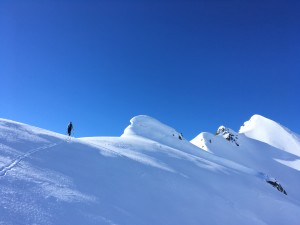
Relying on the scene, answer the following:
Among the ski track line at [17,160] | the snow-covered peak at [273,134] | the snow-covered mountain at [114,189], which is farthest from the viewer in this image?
the snow-covered peak at [273,134]

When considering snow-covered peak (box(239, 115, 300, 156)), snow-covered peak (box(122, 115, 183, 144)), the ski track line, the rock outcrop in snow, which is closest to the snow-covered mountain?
the ski track line

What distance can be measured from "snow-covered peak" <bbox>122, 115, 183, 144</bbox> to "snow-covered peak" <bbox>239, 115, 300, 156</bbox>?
53608mm

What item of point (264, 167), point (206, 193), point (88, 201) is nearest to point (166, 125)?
point (264, 167)

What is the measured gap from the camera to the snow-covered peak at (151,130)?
46344mm

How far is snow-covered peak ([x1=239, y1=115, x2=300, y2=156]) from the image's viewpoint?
304 feet

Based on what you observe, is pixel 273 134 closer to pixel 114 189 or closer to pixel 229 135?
pixel 229 135

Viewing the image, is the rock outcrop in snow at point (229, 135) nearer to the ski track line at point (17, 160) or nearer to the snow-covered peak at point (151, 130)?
the snow-covered peak at point (151, 130)

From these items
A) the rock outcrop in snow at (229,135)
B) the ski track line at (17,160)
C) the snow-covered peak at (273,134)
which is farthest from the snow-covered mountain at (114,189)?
the snow-covered peak at (273,134)

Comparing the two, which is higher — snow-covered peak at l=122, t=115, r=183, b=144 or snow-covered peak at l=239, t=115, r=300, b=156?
snow-covered peak at l=239, t=115, r=300, b=156

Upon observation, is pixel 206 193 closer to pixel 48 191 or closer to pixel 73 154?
pixel 73 154

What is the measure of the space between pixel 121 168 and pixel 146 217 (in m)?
6.43

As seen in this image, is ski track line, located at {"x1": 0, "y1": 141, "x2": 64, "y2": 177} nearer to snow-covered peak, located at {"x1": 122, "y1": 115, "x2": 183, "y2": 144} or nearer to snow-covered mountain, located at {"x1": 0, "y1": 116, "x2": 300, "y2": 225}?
snow-covered mountain, located at {"x1": 0, "y1": 116, "x2": 300, "y2": 225}

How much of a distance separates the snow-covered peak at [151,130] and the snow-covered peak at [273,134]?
53608 millimetres

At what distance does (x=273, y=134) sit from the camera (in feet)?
326
